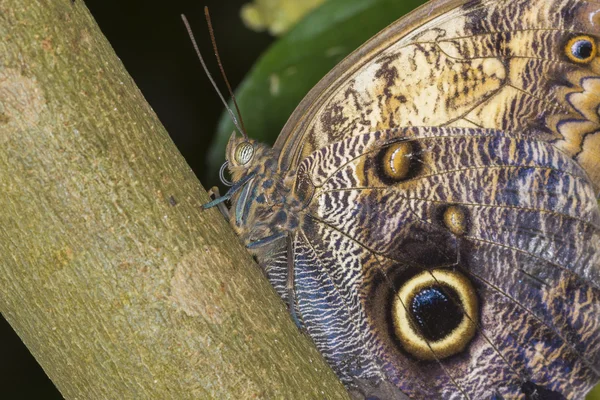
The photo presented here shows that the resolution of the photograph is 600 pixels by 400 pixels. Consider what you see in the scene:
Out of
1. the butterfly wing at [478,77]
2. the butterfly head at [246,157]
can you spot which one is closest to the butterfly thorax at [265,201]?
the butterfly head at [246,157]

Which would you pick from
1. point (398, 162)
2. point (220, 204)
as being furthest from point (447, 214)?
point (220, 204)

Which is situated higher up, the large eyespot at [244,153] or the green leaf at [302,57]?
the green leaf at [302,57]

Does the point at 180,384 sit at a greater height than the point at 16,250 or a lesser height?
lesser

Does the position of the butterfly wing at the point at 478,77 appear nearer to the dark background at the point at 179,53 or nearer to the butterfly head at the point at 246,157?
the butterfly head at the point at 246,157

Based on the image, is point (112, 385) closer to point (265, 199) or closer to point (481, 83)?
point (265, 199)

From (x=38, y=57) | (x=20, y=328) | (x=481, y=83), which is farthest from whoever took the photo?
(x=481, y=83)

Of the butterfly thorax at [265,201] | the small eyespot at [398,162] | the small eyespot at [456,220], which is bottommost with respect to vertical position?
the small eyespot at [456,220]

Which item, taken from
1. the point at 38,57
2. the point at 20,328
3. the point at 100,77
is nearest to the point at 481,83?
the point at 100,77
